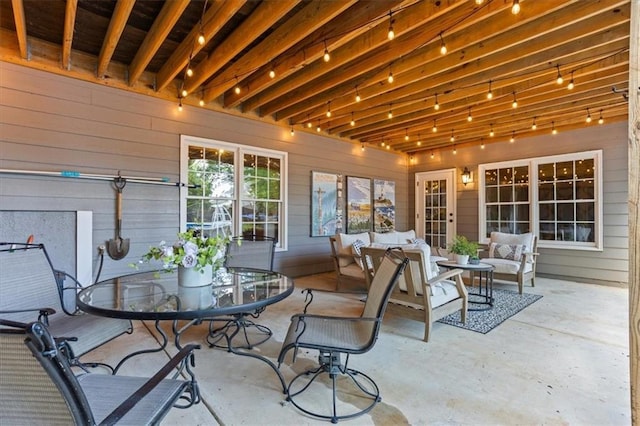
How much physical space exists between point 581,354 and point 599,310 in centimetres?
182

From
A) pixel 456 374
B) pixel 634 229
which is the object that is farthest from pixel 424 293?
pixel 634 229

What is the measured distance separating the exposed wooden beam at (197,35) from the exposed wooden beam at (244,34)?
0.23 meters

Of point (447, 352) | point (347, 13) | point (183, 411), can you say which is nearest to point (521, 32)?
point (347, 13)

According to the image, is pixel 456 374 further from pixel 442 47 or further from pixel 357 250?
pixel 442 47

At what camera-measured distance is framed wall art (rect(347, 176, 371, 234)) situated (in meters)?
6.97

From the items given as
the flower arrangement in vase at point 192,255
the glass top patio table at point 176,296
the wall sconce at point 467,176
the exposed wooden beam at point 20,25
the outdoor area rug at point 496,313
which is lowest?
the outdoor area rug at point 496,313

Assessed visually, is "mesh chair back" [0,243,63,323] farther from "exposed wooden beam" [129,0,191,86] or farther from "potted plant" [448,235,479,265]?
"potted plant" [448,235,479,265]

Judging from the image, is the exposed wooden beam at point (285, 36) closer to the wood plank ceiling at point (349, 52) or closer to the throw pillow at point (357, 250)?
the wood plank ceiling at point (349, 52)

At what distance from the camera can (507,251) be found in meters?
5.43

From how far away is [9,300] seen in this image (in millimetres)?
2244

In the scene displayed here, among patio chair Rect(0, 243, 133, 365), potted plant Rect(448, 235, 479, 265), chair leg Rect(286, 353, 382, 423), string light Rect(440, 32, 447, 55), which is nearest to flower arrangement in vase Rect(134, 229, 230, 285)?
patio chair Rect(0, 243, 133, 365)

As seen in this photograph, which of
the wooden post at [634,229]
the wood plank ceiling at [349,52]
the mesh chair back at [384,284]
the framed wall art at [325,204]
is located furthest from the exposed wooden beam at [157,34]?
the framed wall art at [325,204]

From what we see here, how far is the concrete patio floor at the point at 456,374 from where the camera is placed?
192 centimetres

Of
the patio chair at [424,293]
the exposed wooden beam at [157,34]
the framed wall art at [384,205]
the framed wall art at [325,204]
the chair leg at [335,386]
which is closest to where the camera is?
the chair leg at [335,386]
